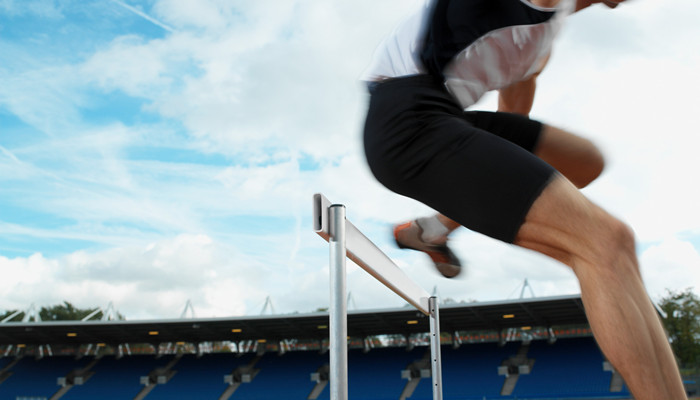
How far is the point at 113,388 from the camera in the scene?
22.2 m

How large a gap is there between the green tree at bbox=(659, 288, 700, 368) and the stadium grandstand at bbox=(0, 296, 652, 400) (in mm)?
7277

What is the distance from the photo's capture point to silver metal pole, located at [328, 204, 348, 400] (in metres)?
1.24

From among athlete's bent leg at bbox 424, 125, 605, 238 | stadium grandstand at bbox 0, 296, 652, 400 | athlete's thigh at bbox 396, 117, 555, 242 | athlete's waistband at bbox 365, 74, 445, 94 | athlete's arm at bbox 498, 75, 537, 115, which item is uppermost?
stadium grandstand at bbox 0, 296, 652, 400

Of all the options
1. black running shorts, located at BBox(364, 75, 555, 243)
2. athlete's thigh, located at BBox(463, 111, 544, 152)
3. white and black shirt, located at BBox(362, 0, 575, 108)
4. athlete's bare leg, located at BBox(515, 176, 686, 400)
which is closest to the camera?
athlete's bare leg, located at BBox(515, 176, 686, 400)

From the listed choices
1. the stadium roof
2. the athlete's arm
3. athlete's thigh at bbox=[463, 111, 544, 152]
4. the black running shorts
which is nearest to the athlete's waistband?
the black running shorts

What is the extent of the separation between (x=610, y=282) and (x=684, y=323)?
31874 millimetres

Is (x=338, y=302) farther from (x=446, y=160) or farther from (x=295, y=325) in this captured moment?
(x=295, y=325)

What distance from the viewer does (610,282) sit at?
96 centimetres

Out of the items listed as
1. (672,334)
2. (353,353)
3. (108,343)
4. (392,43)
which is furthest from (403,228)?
(672,334)

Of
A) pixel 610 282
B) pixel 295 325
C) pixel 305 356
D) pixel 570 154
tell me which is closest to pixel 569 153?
pixel 570 154

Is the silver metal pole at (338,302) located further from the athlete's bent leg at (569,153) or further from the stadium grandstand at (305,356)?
the stadium grandstand at (305,356)

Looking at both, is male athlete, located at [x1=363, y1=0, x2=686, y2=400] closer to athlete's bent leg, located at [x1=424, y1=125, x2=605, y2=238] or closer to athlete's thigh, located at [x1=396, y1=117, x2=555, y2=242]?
athlete's thigh, located at [x1=396, y1=117, x2=555, y2=242]

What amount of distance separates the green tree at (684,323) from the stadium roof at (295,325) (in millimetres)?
6944

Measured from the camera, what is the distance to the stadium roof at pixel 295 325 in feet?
64.6
